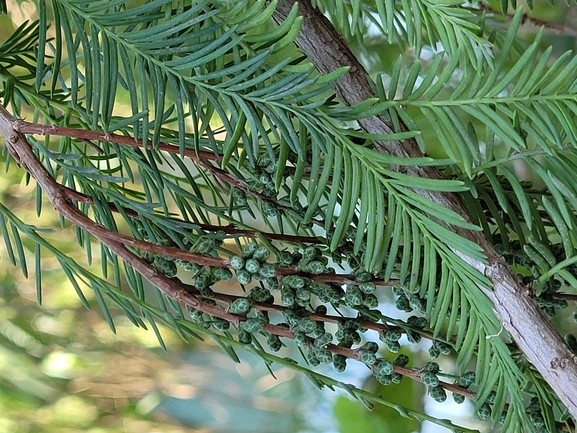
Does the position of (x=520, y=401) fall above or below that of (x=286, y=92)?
below

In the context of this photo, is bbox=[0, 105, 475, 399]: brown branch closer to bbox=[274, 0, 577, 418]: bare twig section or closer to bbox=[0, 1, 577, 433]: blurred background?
bbox=[274, 0, 577, 418]: bare twig section

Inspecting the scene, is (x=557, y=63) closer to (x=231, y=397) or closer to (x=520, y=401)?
(x=520, y=401)

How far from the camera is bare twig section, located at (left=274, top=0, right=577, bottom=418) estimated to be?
22cm

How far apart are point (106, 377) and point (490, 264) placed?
2.43ft

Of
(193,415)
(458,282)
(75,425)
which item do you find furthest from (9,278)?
(458,282)

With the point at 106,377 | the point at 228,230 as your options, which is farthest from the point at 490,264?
the point at 106,377

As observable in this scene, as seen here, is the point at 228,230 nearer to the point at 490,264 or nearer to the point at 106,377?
the point at 490,264

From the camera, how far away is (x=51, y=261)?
0.83 metres

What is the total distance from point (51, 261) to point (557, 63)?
0.77m

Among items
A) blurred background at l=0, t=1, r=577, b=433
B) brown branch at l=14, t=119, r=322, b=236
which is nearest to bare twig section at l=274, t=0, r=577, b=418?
brown branch at l=14, t=119, r=322, b=236

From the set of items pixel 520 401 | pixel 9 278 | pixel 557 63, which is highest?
pixel 9 278

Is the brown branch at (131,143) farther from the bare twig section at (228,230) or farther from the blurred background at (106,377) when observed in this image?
the blurred background at (106,377)

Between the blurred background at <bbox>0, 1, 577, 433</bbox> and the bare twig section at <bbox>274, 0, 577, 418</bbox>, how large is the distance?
1.70 ft

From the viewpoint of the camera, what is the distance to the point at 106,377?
84 centimetres
